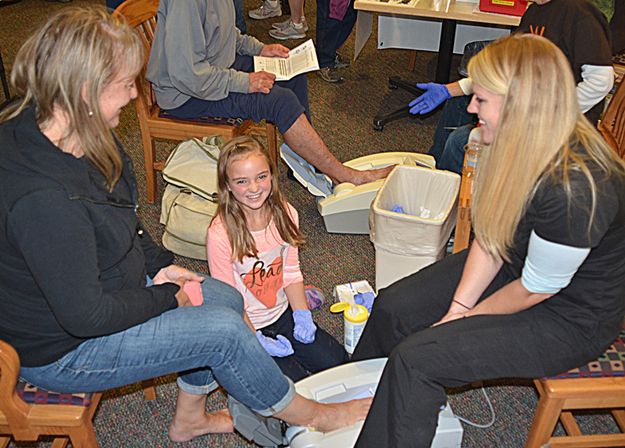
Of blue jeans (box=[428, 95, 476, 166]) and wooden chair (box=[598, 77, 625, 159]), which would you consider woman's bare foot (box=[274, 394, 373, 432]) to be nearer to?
wooden chair (box=[598, 77, 625, 159])

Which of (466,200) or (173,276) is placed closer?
(173,276)

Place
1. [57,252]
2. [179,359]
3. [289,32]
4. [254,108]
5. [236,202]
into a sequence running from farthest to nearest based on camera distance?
1. [289,32]
2. [254,108]
3. [236,202]
4. [179,359]
5. [57,252]

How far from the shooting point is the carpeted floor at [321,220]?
2021mm

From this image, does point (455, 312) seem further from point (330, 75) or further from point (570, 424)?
point (330, 75)

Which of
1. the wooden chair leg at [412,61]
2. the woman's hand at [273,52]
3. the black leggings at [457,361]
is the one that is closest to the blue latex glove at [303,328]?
the black leggings at [457,361]

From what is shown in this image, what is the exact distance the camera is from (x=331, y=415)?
1.75m

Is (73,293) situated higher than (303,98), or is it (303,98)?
(73,293)

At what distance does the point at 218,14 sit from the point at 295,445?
164 cm

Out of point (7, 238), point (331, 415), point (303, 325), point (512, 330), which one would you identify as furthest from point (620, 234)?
point (7, 238)

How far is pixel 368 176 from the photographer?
285cm

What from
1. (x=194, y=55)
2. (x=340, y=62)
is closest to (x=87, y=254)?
(x=194, y=55)

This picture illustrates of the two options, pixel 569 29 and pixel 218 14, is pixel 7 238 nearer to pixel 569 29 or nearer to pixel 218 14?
pixel 218 14

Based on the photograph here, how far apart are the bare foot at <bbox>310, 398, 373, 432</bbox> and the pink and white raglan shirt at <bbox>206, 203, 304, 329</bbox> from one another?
0.44 m

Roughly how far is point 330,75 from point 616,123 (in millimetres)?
2137
